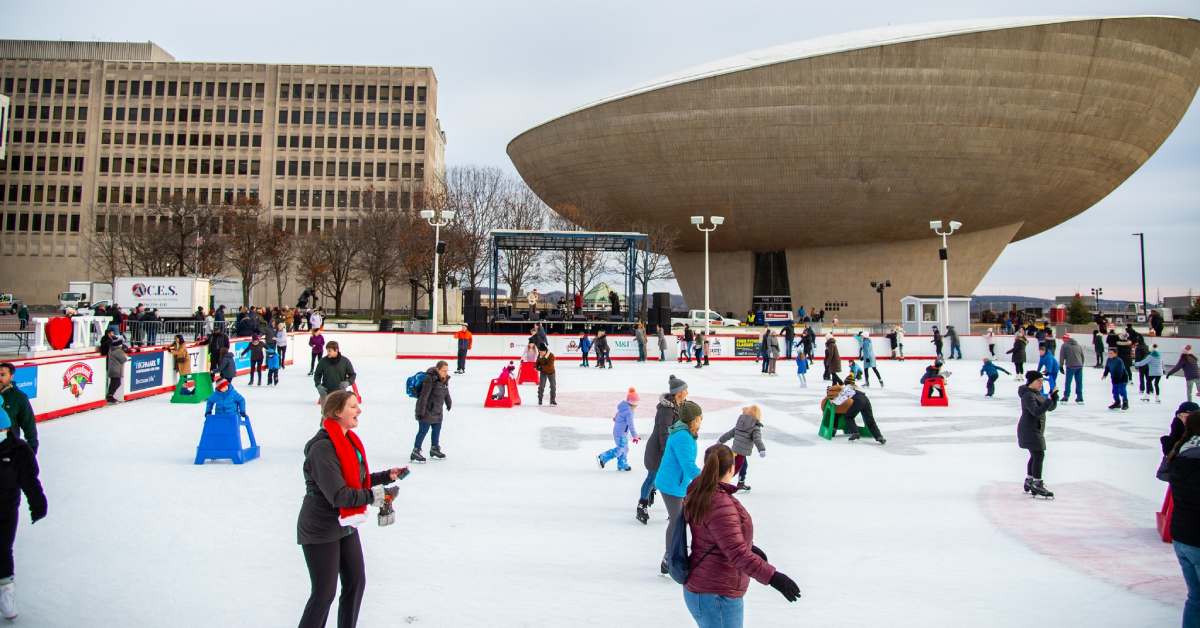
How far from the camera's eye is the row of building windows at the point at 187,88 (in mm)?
75312

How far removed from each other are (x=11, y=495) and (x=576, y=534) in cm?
404

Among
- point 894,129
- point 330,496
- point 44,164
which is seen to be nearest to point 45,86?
point 44,164

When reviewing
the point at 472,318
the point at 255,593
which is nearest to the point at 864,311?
the point at 472,318

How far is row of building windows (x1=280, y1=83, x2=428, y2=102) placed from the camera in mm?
75688

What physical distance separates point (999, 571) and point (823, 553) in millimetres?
1307

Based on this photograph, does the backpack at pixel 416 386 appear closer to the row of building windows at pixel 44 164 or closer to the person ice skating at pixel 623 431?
the person ice skating at pixel 623 431

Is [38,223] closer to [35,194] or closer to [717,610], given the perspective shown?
[35,194]

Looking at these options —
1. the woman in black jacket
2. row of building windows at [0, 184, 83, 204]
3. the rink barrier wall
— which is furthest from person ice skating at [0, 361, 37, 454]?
row of building windows at [0, 184, 83, 204]

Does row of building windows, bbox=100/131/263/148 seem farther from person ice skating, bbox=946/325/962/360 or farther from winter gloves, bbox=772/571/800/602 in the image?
winter gloves, bbox=772/571/800/602

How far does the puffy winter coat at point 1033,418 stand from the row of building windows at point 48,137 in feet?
A: 295

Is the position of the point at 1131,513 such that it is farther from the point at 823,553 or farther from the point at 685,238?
the point at 685,238

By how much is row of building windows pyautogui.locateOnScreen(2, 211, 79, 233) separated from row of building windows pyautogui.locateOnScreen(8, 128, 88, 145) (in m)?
7.55

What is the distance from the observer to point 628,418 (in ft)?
28.5

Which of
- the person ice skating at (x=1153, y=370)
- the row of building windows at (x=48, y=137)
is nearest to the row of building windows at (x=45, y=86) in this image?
the row of building windows at (x=48, y=137)
